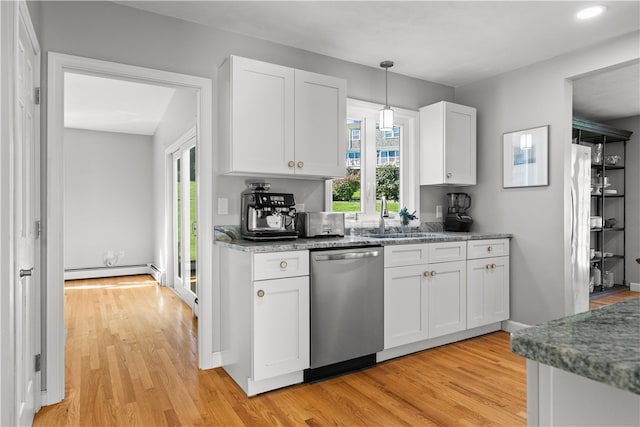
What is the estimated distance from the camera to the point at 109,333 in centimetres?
368

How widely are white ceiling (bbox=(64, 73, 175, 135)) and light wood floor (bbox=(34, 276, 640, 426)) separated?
2578mm

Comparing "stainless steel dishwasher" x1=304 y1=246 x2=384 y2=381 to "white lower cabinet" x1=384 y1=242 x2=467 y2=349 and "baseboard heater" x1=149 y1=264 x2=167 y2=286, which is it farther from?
"baseboard heater" x1=149 y1=264 x2=167 y2=286

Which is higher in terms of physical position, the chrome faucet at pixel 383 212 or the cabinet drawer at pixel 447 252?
the chrome faucet at pixel 383 212

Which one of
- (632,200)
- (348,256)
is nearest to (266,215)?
(348,256)

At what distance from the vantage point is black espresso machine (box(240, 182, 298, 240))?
9.34 ft

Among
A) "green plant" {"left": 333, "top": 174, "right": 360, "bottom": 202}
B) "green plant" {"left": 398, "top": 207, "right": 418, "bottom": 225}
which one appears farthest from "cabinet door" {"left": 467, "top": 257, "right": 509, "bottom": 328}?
"green plant" {"left": 333, "top": 174, "right": 360, "bottom": 202}

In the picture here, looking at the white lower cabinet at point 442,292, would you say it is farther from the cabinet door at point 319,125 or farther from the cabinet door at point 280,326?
Answer: the cabinet door at point 319,125

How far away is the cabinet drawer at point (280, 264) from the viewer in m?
2.41

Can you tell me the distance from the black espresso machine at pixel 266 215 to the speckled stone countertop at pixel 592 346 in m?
2.21

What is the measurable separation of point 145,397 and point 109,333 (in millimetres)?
1535

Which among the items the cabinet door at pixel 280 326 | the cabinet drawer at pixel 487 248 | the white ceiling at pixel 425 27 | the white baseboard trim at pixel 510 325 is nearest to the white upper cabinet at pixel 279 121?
the white ceiling at pixel 425 27

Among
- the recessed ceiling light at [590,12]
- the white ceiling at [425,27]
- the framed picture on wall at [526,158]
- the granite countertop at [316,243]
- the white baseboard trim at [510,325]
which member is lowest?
the white baseboard trim at [510,325]

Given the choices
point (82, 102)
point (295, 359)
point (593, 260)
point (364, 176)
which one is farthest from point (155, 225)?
point (593, 260)

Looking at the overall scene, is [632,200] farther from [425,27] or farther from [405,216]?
[425,27]
